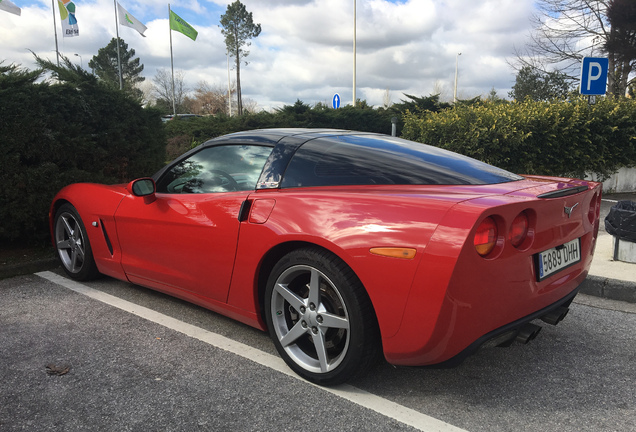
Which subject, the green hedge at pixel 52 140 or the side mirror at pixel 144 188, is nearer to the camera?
the side mirror at pixel 144 188

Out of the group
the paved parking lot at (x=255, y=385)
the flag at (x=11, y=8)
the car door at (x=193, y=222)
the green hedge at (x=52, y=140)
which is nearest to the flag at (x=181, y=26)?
the flag at (x=11, y=8)

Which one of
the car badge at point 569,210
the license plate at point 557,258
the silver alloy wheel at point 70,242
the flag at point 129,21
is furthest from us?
the flag at point 129,21

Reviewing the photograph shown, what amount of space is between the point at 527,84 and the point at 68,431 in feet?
128

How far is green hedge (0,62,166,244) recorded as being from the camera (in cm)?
480

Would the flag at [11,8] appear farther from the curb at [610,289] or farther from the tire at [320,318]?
the curb at [610,289]

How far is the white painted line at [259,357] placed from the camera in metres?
2.22

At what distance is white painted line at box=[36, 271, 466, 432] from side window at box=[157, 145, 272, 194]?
3.00 feet

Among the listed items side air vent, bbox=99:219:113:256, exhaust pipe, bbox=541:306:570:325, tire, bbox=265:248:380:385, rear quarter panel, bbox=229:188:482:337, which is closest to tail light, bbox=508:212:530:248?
rear quarter panel, bbox=229:188:482:337

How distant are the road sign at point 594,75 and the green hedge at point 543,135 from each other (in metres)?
1.27

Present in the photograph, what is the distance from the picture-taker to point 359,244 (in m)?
2.22

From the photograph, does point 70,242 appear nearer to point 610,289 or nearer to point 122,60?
point 610,289

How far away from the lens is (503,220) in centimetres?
210

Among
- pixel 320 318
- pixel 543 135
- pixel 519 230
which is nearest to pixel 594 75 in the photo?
pixel 543 135

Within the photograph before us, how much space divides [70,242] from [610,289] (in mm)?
4669
